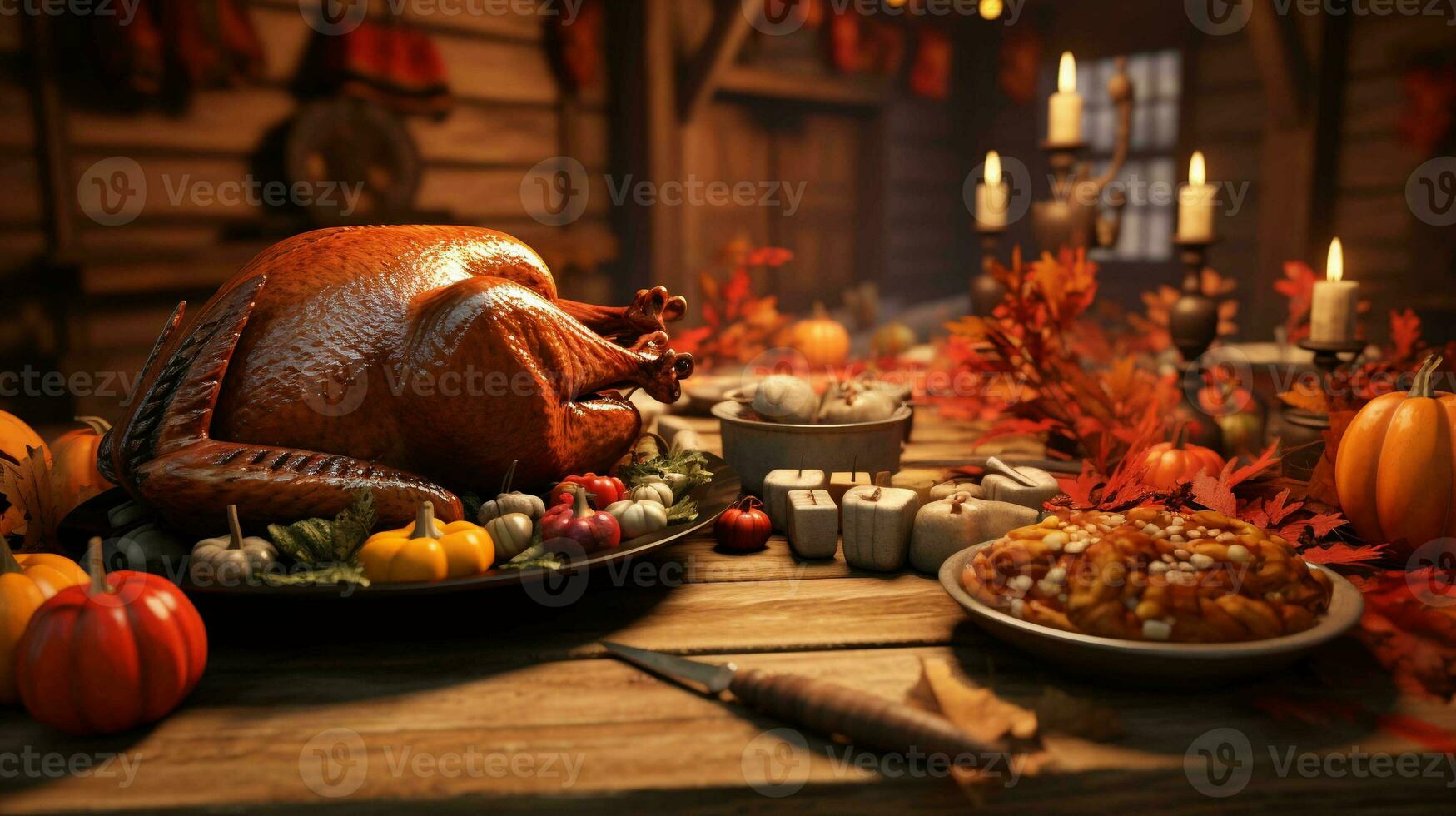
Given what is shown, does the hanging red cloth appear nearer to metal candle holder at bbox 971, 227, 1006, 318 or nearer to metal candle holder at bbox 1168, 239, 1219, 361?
metal candle holder at bbox 971, 227, 1006, 318

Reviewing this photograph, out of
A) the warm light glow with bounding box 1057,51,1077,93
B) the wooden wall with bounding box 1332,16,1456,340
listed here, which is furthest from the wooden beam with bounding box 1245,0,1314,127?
the warm light glow with bounding box 1057,51,1077,93

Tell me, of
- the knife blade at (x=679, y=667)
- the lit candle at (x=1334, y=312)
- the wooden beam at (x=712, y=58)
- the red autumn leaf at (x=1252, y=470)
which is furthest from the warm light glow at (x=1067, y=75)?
the wooden beam at (x=712, y=58)

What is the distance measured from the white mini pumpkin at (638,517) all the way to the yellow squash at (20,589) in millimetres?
580

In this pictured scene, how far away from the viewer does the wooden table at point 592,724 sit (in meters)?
0.82

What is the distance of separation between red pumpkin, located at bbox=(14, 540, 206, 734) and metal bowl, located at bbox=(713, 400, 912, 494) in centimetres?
84

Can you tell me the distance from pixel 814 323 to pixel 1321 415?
189 centimetres

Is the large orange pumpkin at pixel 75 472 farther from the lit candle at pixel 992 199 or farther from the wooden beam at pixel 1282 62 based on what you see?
the wooden beam at pixel 1282 62

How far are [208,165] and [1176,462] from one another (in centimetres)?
314

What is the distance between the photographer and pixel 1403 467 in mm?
1198

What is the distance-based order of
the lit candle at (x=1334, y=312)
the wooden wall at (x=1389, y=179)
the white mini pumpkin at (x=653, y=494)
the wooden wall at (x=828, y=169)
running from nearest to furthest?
the white mini pumpkin at (x=653, y=494) → the lit candle at (x=1334, y=312) → the wooden wall at (x=1389, y=179) → the wooden wall at (x=828, y=169)

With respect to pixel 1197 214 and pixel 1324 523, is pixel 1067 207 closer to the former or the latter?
pixel 1197 214

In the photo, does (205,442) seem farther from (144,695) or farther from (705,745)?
(705,745)

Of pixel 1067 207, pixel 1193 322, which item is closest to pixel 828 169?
pixel 1067 207

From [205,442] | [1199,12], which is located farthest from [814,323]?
[1199,12]
